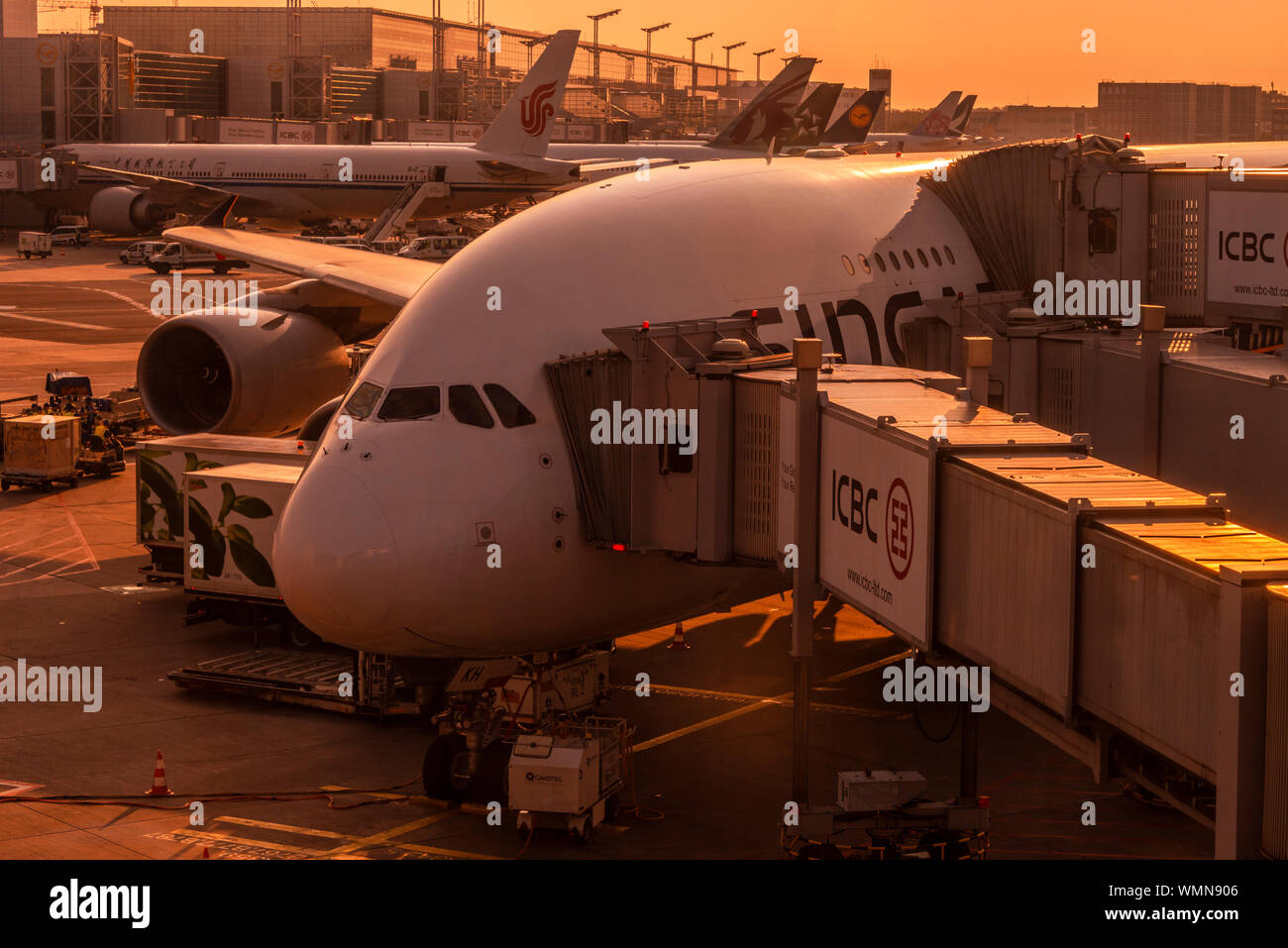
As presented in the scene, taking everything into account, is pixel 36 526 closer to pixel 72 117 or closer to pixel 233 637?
pixel 233 637

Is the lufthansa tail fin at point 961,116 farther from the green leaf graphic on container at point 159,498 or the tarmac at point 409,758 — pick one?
the green leaf graphic on container at point 159,498

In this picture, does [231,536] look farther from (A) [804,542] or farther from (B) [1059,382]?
(B) [1059,382]

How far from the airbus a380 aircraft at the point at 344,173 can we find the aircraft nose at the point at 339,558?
6704cm

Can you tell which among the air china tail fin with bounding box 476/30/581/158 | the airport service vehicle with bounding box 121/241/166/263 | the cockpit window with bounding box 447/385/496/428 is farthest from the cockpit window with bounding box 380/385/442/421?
the airport service vehicle with bounding box 121/241/166/263

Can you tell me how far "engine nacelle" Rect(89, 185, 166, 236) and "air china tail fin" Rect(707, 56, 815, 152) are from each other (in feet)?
110

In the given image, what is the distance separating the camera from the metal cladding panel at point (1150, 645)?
Answer: 397 inches

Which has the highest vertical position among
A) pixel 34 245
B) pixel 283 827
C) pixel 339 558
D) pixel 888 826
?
pixel 34 245

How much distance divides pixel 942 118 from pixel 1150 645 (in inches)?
5436

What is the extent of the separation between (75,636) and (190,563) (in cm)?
216

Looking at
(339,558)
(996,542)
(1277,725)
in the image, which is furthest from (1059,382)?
(1277,725)

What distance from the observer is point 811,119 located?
79625 millimetres

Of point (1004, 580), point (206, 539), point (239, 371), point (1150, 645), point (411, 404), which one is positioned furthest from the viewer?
point (239, 371)
